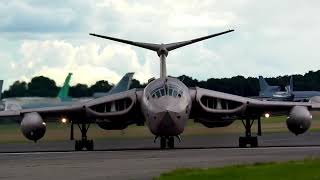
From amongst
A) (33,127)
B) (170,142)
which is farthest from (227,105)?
(33,127)

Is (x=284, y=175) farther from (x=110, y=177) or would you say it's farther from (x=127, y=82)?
(x=127, y=82)

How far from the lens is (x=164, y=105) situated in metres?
38.2

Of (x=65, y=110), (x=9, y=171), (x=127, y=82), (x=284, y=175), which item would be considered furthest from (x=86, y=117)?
(x=127, y=82)

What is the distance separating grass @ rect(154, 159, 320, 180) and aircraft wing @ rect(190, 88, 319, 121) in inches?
774

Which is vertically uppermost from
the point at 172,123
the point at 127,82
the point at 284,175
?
the point at 127,82

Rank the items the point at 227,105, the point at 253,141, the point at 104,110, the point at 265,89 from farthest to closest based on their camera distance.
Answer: the point at 265,89, the point at 104,110, the point at 227,105, the point at 253,141

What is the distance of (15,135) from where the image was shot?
69750 millimetres

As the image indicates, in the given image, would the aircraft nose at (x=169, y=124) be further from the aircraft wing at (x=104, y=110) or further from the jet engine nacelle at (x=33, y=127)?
the jet engine nacelle at (x=33, y=127)

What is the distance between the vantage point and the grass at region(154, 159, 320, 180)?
1938 centimetres

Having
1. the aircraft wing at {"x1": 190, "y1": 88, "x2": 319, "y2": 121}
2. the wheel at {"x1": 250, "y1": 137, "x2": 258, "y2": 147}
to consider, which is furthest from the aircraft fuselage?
the wheel at {"x1": 250, "y1": 137, "x2": 258, "y2": 147}

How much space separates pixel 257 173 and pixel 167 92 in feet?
61.9

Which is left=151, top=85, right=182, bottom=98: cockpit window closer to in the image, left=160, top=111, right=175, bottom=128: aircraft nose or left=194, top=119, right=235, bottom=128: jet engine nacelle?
left=160, top=111, right=175, bottom=128: aircraft nose

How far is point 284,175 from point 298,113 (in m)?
21.8

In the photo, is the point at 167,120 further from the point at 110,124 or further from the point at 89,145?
the point at 110,124
